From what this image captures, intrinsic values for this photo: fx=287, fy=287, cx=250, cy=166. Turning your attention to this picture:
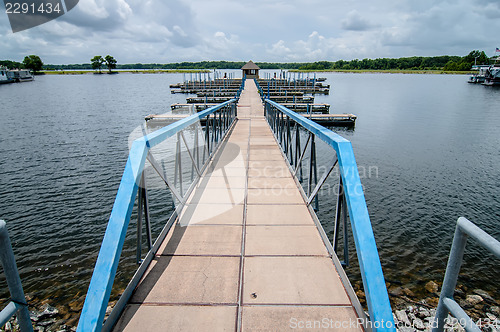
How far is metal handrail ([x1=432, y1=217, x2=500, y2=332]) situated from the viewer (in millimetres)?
1602

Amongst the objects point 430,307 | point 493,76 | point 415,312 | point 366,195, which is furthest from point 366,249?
point 493,76

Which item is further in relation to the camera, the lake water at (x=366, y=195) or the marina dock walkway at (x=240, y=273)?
the lake water at (x=366, y=195)

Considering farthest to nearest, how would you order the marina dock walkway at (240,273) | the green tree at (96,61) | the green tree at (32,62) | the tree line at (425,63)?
the green tree at (96,61) → the tree line at (425,63) → the green tree at (32,62) → the marina dock walkway at (240,273)

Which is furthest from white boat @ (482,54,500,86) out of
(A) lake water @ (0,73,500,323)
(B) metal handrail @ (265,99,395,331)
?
(B) metal handrail @ (265,99,395,331)

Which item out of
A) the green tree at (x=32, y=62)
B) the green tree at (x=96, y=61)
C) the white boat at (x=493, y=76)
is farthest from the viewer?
the green tree at (x=96, y=61)

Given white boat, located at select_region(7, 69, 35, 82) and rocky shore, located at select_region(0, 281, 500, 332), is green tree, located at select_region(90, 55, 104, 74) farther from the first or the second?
rocky shore, located at select_region(0, 281, 500, 332)

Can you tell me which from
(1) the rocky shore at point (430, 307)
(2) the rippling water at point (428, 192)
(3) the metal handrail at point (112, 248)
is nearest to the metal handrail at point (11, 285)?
(3) the metal handrail at point (112, 248)

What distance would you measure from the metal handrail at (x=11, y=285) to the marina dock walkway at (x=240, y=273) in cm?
84

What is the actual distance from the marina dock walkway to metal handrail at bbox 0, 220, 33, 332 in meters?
0.84

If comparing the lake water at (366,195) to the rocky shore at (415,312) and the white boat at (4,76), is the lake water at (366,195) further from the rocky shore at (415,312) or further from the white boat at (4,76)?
the white boat at (4,76)

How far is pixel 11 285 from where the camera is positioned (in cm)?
173

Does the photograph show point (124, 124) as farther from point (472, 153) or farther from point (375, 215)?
point (472, 153)

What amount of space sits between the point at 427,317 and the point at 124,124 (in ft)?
88.2

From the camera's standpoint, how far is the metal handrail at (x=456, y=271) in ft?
5.25
